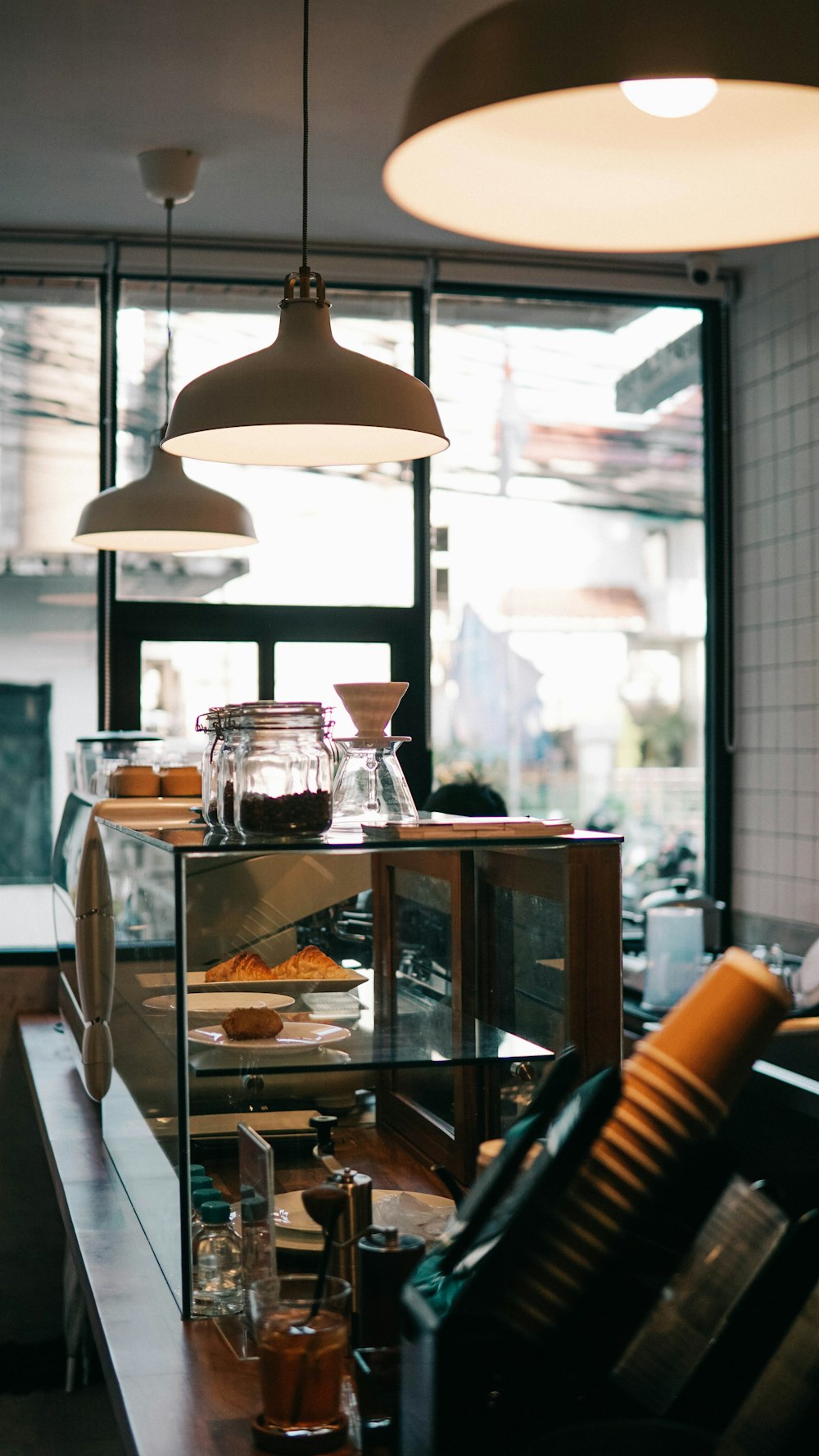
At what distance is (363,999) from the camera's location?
5.41 ft

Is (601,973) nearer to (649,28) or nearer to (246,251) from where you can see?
(649,28)

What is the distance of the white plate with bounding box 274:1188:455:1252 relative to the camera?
1.38 m

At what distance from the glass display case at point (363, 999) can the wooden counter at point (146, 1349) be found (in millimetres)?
38

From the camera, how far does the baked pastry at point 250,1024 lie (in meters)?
1.45

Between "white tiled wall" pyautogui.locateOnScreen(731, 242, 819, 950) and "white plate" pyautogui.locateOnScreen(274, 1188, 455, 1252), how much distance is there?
3007 millimetres

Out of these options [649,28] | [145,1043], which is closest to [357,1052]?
[145,1043]

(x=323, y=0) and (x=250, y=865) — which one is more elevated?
(x=323, y=0)

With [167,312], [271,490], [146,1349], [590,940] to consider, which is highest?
[167,312]

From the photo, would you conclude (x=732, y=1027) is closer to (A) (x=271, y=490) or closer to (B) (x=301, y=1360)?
(B) (x=301, y=1360)

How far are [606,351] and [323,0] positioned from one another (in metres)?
1.99

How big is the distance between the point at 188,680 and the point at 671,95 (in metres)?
3.54

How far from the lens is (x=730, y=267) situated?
15.4 ft

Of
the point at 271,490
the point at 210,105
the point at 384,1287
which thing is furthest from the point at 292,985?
the point at 271,490

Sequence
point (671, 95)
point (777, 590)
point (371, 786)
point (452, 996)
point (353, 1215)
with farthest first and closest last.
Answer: point (777, 590) < point (371, 786) < point (452, 996) < point (353, 1215) < point (671, 95)
